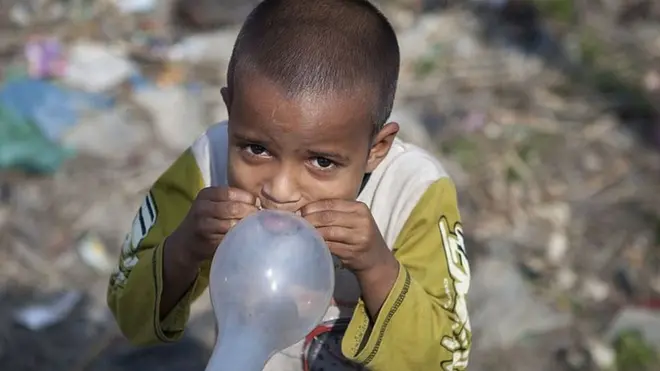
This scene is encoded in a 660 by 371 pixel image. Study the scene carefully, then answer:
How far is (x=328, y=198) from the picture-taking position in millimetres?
1381

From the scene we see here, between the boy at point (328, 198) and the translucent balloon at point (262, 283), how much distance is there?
0.10m

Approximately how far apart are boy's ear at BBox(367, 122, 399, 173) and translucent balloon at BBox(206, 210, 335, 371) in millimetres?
296

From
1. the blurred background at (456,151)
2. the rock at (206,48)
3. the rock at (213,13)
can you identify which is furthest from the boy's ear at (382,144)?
the rock at (213,13)

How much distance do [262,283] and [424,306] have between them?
0.36m

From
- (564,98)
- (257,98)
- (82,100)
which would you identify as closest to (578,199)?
(564,98)

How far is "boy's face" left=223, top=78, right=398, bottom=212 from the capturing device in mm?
1331

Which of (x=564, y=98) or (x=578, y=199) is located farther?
(x=564, y=98)

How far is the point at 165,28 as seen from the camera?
462cm

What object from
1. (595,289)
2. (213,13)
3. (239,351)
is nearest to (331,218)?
(239,351)

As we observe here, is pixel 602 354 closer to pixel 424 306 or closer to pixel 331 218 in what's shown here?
pixel 424 306

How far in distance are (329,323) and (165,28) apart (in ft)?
10.5

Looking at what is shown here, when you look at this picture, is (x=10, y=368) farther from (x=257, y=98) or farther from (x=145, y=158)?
(x=257, y=98)

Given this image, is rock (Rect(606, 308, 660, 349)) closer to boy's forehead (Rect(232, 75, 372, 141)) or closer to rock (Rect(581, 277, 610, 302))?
rock (Rect(581, 277, 610, 302))

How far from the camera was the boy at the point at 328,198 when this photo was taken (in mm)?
1341
